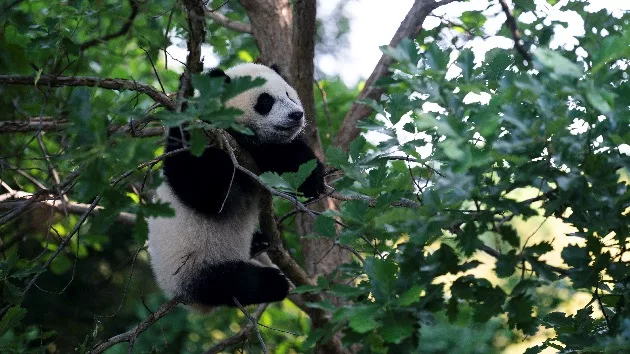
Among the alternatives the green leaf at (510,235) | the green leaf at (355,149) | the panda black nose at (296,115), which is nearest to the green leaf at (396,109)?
the green leaf at (355,149)

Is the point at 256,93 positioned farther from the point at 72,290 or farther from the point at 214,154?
the point at 72,290

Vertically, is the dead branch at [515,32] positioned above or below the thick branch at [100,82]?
above

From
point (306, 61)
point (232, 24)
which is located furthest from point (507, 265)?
point (232, 24)

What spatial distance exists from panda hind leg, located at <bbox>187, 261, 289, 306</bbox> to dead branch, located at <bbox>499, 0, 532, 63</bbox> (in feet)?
6.69

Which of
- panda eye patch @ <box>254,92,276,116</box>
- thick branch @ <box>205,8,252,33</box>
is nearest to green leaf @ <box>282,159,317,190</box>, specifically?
panda eye patch @ <box>254,92,276,116</box>

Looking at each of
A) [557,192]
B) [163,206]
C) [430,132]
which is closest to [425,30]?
[430,132]

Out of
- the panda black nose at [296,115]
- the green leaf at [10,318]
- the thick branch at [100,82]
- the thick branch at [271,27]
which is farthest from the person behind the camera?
the thick branch at [271,27]

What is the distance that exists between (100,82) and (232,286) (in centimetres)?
165

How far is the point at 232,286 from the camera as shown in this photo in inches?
175

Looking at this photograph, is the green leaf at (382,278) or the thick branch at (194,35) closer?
the green leaf at (382,278)

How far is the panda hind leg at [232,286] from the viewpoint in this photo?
4426mm

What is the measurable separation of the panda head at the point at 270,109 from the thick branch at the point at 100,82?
117 cm

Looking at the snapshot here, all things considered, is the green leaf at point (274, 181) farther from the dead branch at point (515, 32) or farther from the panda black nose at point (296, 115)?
the panda black nose at point (296, 115)

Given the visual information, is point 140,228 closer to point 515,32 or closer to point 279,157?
point 279,157
